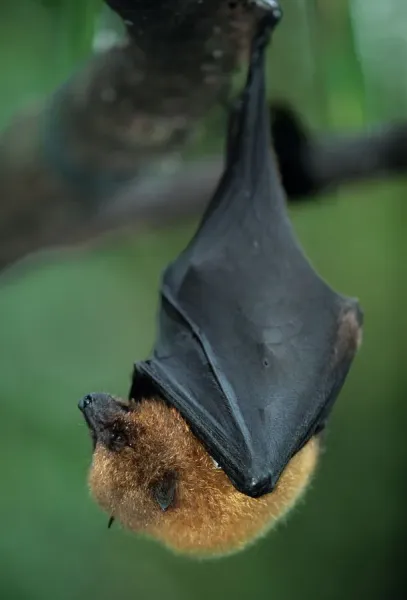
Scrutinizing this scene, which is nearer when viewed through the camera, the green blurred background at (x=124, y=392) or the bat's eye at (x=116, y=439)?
the bat's eye at (x=116, y=439)

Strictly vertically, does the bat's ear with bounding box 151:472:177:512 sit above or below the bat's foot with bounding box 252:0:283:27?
below

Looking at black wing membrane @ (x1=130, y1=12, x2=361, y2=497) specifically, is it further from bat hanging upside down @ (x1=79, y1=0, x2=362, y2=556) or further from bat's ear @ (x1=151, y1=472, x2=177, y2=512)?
bat's ear @ (x1=151, y1=472, x2=177, y2=512)

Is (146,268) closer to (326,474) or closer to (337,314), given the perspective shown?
(326,474)

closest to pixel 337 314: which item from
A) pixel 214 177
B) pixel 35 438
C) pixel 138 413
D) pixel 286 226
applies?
pixel 286 226

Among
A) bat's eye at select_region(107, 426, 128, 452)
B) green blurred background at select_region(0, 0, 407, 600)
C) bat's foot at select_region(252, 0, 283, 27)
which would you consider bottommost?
green blurred background at select_region(0, 0, 407, 600)

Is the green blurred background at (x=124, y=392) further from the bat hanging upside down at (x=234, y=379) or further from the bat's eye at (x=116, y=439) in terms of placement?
the bat's eye at (x=116, y=439)

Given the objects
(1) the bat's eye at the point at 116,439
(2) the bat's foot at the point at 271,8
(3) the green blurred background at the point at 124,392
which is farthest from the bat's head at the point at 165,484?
(3) the green blurred background at the point at 124,392

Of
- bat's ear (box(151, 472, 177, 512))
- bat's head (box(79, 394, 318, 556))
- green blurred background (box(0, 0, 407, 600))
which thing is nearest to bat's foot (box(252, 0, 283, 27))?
bat's head (box(79, 394, 318, 556))

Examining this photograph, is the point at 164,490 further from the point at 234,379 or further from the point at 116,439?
the point at 234,379
